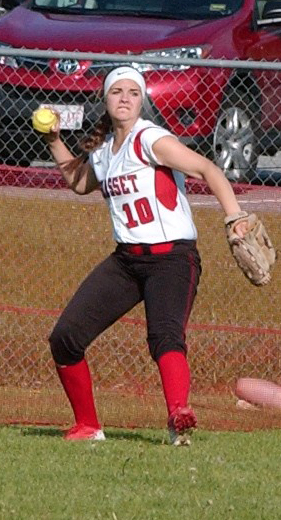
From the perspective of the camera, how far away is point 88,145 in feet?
21.3

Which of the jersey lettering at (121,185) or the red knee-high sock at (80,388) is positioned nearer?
the jersey lettering at (121,185)

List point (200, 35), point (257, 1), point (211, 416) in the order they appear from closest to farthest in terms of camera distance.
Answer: point (211, 416), point (200, 35), point (257, 1)

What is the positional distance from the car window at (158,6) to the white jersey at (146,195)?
17.4 ft

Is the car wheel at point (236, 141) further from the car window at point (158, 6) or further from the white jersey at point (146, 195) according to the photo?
the white jersey at point (146, 195)

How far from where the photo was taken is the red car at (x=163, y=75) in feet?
32.2

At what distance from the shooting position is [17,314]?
944 centimetres

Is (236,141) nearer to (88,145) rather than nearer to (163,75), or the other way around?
(163,75)

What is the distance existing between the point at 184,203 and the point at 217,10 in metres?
5.45

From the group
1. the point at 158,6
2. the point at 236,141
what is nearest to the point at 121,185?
the point at 236,141

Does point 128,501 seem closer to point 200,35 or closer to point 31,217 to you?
point 31,217

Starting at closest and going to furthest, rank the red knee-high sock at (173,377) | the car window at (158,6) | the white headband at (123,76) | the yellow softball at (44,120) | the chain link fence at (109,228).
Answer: the red knee-high sock at (173,377)
the white headband at (123,76)
the yellow softball at (44,120)
the chain link fence at (109,228)
the car window at (158,6)

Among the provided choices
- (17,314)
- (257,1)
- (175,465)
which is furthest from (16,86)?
(175,465)

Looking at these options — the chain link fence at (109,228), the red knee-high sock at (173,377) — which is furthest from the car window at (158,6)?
the red knee-high sock at (173,377)

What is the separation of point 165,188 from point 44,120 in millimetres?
659
